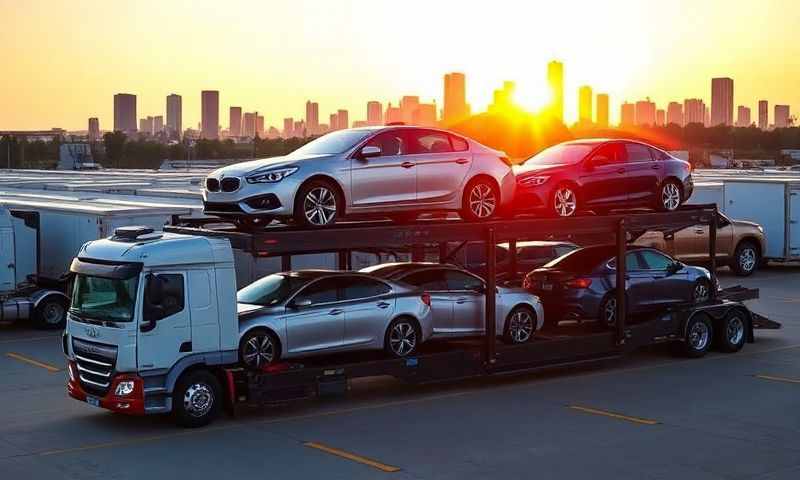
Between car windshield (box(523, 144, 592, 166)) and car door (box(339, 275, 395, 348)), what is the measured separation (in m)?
4.39

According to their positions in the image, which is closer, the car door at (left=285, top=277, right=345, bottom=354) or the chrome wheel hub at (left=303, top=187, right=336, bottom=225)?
the chrome wheel hub at (left=303, top=187, right=336, bottom=225)

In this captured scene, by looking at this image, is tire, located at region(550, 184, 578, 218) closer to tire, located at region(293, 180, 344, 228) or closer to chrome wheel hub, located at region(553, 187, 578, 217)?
chrome wheel hub, located at region(553, 187, 578, 217)

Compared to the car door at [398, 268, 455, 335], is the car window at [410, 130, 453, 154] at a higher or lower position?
higher

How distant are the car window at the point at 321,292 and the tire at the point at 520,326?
326cm

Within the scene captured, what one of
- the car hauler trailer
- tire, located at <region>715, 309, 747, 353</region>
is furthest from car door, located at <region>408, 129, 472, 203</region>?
tire, located at <region>715, 309, 747, 353</region>

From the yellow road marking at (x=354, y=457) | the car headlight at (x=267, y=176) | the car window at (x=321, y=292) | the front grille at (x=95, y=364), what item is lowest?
the yellow road marking at (x=354, y=457)

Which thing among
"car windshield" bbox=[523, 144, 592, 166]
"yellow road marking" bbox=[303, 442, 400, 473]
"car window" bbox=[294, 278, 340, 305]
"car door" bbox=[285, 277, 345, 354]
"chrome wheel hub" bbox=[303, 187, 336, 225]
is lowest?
"yellow road marking" bbox=[303, 442, 400, 473]

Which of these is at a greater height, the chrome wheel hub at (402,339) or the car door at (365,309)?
the car door at (365,309)

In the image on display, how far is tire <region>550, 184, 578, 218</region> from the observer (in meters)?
18.6

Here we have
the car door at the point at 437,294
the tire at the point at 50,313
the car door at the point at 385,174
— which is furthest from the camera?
the tire at the point at 50,313

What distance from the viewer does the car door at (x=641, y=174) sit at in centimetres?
1948

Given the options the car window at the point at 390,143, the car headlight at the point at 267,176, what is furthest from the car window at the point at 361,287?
the car headlight at the point at 267,176

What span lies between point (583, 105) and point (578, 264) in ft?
578

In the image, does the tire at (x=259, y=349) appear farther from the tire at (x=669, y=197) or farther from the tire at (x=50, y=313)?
the tire at (x=50, y=313)
